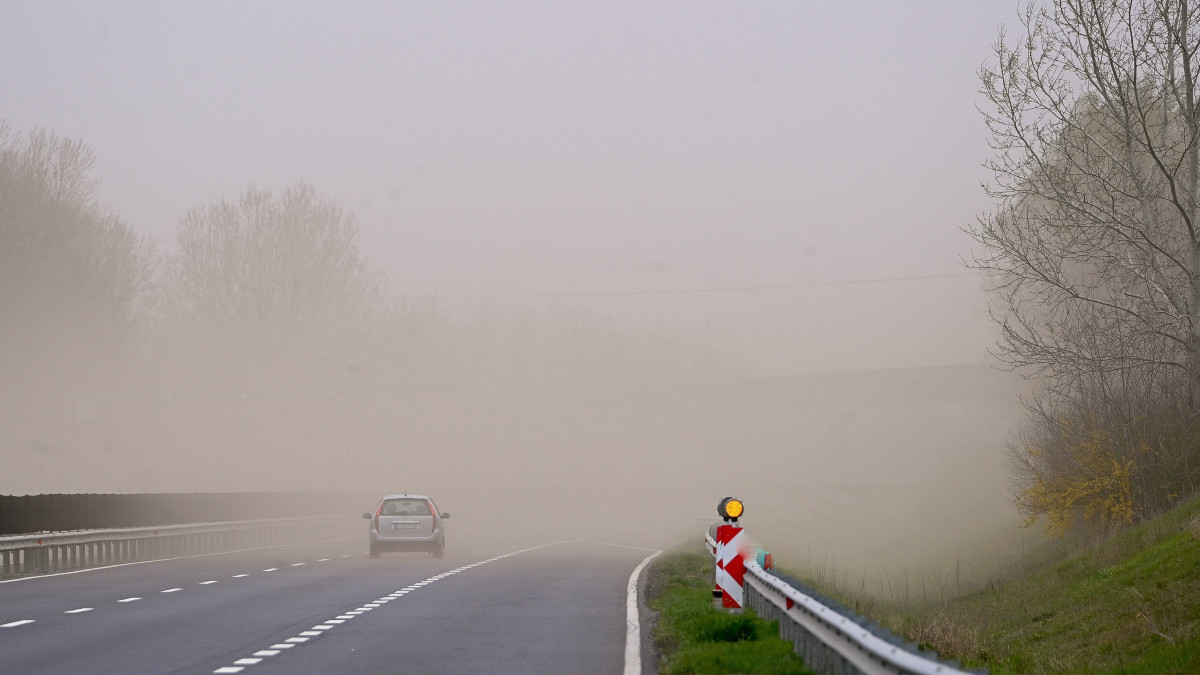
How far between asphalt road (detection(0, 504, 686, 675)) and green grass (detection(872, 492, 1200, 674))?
4.00 m

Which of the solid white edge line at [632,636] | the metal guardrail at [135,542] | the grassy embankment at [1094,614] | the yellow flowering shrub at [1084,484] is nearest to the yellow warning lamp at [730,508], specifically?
the solid white edge line at [632,636]

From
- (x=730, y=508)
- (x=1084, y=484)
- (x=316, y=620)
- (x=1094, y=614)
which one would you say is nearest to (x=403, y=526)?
(x=1084, y=484)

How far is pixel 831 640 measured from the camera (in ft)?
30.1

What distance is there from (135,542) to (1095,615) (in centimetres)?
2494

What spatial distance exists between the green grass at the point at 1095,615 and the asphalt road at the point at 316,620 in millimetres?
4005

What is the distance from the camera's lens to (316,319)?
259ft

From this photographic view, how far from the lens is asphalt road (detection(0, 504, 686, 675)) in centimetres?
1280

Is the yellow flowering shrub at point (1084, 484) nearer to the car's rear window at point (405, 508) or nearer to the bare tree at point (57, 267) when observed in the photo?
the car's rear window at point (405, 508)

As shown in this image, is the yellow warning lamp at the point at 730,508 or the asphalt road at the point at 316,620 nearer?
the asphalt road at the point at 316,620

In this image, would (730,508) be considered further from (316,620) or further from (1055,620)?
(1055,620)

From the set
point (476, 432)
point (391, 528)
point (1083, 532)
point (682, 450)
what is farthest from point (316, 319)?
point (1083, 532)

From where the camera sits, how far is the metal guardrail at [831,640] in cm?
669

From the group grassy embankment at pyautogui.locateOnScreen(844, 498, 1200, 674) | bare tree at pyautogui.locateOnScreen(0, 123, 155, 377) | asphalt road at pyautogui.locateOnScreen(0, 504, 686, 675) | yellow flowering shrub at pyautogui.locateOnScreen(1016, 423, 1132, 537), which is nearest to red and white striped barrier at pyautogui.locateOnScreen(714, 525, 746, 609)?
asphalt road at pyautogui.locateOnScreen(0, 504, 686, 675)

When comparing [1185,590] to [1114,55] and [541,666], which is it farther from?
[1114,55]
